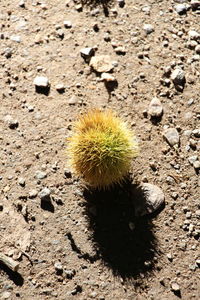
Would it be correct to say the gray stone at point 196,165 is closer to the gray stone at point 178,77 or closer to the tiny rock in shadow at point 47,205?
the gray stone at point 178,77

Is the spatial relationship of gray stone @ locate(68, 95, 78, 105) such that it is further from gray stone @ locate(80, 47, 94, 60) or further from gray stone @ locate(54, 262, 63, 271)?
gray stone @ locate(54, 262, 63, 271)

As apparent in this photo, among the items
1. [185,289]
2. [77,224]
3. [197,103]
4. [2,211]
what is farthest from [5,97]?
[185,289]

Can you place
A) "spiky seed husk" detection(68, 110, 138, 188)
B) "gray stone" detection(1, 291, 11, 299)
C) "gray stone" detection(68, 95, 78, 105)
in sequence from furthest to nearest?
"gray stone" detection(68, 95, 78, 105) < "gray stone" detection(1, 291, 11, 299) < "spiky seed husk" detection(68, 110, 138, 188)

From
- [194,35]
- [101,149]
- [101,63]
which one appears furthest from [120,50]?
[101,149]

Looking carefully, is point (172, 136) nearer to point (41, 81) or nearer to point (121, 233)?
point (121, 233)

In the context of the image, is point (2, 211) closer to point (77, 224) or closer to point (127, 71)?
point (77, 224)

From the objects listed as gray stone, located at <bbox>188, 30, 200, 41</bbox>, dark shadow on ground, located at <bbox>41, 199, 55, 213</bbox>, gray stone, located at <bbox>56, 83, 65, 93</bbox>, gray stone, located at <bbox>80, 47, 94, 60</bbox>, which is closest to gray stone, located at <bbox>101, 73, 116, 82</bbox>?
gray stone, located at <bbox>80, 47, 94, 60</bbox>

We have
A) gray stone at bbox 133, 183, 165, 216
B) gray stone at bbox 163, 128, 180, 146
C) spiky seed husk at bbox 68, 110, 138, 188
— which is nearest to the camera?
spiky seed husk at bbox 68, 110, 138, 188
